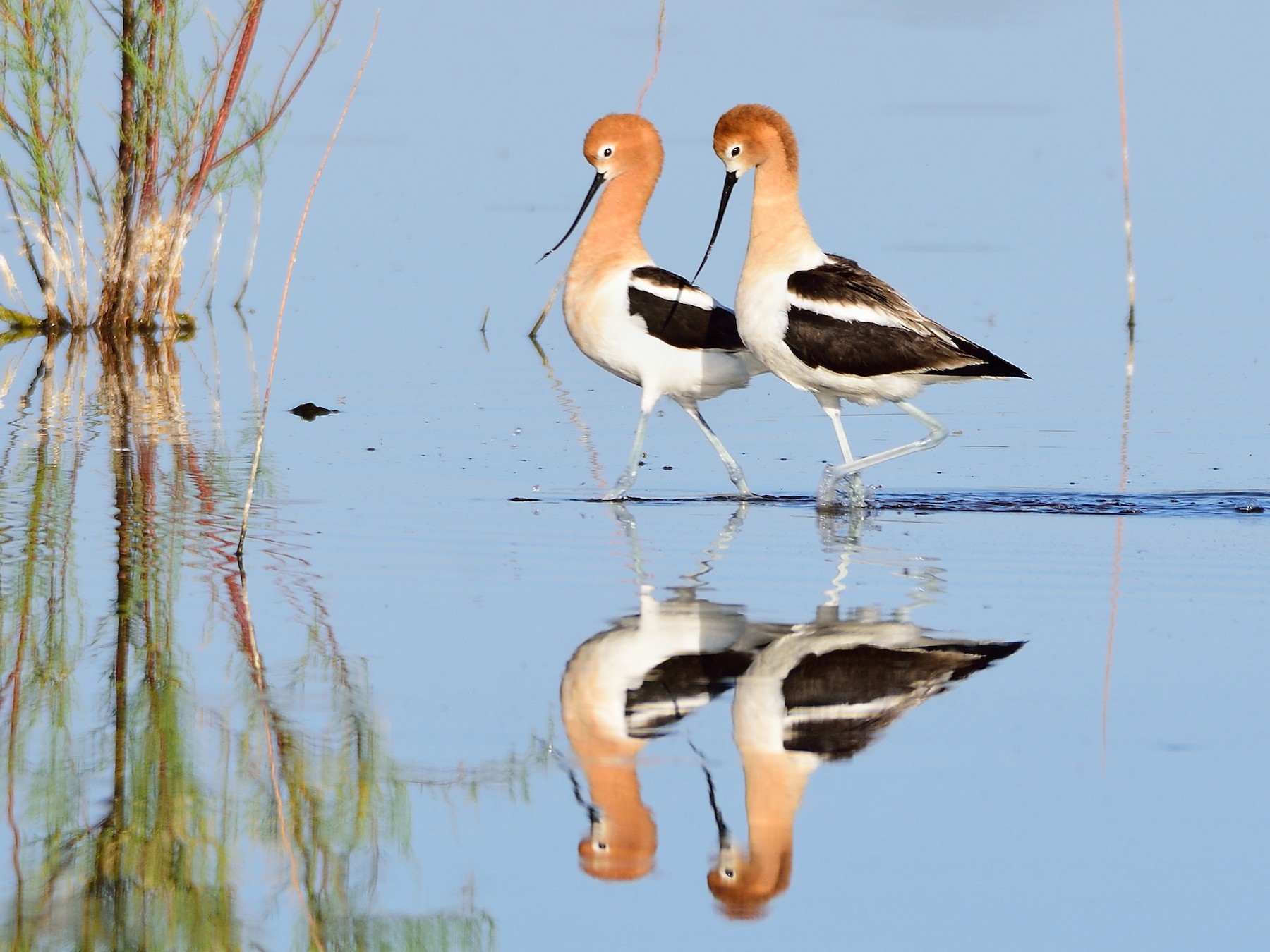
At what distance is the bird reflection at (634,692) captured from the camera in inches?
157

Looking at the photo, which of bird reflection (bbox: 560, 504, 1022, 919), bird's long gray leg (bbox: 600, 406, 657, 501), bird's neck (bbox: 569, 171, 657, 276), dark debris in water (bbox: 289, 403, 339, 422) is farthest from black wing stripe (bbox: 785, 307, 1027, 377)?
dark debris in water (bbox: 289, 403, 339, 422)

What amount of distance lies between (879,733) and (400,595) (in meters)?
1.94

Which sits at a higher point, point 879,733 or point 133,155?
point 133,155

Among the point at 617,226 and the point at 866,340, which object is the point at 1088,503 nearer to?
the point at 866,340

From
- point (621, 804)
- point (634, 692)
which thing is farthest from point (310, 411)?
point (621, 804)

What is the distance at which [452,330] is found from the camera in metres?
13.2

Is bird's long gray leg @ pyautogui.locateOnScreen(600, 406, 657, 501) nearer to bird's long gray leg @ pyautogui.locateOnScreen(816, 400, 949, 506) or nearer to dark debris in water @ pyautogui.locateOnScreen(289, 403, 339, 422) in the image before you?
bird's long gray leg @ pyautogui.locateOnScreen(816, 400, 949, 506)

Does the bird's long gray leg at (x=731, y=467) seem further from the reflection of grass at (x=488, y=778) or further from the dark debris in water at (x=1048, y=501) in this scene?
the reflection of grass at (x=488, y=778)

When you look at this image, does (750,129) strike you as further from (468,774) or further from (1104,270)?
(1104,270)

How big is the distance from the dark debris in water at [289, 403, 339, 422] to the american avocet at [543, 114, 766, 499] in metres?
2.05

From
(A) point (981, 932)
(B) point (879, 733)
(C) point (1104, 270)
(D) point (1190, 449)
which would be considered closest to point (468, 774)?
(B) point (879, 733)

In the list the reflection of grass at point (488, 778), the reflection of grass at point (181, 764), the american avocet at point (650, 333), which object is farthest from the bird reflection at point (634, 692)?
the american avocet at point (650, 333)

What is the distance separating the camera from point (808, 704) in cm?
487

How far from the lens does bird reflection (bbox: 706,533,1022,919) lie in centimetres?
394
